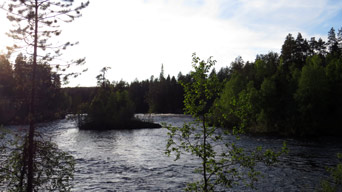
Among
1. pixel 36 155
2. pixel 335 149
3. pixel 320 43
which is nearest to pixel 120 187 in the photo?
pixel 36 155

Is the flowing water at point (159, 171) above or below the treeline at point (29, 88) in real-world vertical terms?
below

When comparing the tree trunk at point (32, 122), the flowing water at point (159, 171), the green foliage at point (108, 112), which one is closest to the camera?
the tree trunk at point (32, 122)

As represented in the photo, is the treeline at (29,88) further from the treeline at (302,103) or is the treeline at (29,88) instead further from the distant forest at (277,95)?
the treeline at (302,103)

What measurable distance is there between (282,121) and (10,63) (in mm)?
66182

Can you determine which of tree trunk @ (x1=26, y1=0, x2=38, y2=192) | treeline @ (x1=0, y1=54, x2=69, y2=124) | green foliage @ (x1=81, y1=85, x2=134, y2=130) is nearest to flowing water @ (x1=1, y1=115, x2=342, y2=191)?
treeline @ (x1=0, y1=54, x2=69, y2=124)

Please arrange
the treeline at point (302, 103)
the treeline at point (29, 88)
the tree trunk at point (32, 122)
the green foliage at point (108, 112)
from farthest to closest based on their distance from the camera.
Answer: the green foliage at point (108, 112), the treeline at point (302, 103), the treeline at point (29, 88), the tree trunk at point (32, 122)

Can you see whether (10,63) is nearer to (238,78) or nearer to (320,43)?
(238,78)

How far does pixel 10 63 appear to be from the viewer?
44.0 feet

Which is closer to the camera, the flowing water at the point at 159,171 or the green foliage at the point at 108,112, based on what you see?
the flowing water at the point at 159,171

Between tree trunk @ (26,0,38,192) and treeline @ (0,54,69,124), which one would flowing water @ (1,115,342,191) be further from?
tree trunk @ (26,0,38,192)

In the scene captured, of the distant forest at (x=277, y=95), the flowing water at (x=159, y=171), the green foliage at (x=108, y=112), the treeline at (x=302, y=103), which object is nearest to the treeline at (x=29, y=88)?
the distant forest at (x=277, y=95)

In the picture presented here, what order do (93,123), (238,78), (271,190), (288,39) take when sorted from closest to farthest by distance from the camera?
1. (271,190)
2. (93,123)
3. (238,78)
4. (288,39)

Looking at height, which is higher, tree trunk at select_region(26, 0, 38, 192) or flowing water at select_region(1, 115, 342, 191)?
tree trunk at select_region(26, 0, 38, 192)

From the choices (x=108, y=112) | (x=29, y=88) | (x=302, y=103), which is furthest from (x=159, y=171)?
(x=108, y=112)
